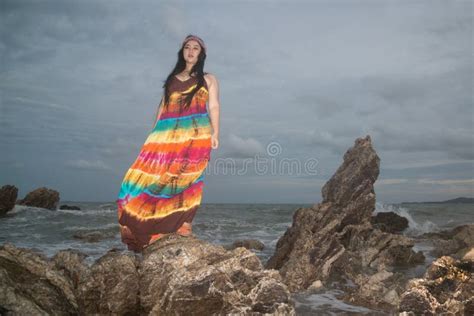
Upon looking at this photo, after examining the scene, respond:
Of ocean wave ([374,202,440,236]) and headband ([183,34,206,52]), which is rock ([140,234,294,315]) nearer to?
headband ([183,34,206,52])

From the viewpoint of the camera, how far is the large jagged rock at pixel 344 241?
395 inches

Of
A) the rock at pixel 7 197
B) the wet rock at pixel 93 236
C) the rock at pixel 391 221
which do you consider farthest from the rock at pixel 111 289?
the rock at pixel 7 197

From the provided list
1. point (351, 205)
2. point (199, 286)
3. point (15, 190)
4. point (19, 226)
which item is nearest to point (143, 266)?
point (199, 286)

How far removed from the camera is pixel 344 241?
12.9 metres

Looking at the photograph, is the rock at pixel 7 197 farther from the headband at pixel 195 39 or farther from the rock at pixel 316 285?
the headband at pixel 195 39

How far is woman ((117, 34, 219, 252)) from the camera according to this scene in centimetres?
644

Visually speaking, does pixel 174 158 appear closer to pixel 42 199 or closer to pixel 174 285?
pixel 174 285

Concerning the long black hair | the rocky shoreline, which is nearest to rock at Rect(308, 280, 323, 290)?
the rocky shoreline

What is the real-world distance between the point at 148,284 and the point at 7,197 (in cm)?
2948

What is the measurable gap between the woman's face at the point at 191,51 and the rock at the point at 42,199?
33.4 metres

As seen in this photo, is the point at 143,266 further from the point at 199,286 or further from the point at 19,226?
the point at 19,226

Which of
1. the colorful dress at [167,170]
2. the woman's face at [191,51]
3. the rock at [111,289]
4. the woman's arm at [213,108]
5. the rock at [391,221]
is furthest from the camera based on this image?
the rock at [391,221]

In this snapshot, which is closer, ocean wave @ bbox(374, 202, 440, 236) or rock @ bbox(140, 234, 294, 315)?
rock @ bbox(140, 234, 294, 315)

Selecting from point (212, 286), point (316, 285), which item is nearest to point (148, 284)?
point (212, 286)
